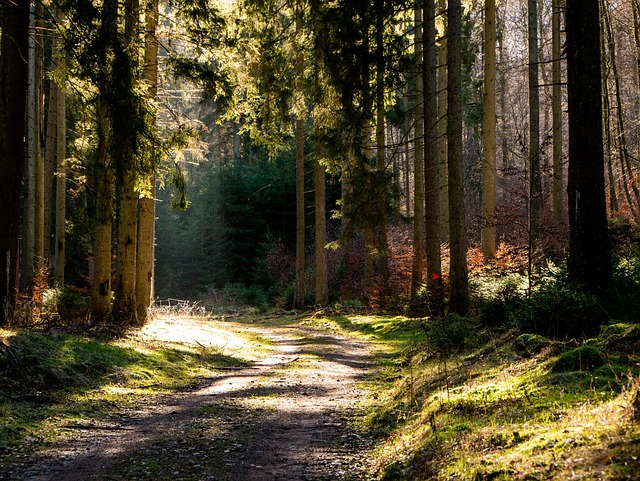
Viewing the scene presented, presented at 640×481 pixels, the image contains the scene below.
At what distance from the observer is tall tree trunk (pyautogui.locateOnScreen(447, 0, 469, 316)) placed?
42.5 ft

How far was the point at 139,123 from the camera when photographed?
9.62 metres

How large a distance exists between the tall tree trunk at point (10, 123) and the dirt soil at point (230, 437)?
4.01m

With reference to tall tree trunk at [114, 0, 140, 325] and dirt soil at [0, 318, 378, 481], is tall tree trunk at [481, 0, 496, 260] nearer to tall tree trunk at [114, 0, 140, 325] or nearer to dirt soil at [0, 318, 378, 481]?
dirt soil at [0, 318, 378, 481]

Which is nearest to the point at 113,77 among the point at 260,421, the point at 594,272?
the point at 260,421

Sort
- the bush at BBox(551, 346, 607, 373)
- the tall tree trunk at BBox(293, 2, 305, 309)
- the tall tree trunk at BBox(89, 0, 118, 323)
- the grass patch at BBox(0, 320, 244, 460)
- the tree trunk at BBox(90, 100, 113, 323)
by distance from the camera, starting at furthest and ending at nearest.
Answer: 1. the tall tree trunk at BBox(293, 2, 305, 309)
2. the tree trunk at BBox(90, 100, 113, 323)
3. the tall tree trunk at BBox(89, 0, 118, 323)
4. the grass patch at BBox(0, 320, 244, 460)
5. the bush at BBox(551, 346, 607, 373)

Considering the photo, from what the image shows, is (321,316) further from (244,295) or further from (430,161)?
(244,295)

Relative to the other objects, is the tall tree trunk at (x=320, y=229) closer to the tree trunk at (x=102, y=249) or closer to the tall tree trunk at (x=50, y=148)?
the tall tree trunk at (x=50, y=148)

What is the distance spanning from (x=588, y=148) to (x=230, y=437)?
20.8 ft

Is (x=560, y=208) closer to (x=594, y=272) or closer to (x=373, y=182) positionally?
(x=373, y=182)

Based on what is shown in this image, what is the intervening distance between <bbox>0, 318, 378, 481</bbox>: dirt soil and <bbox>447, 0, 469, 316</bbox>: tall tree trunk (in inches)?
150

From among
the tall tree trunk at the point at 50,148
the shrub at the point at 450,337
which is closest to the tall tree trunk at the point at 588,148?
the shrub at the point at 450,337

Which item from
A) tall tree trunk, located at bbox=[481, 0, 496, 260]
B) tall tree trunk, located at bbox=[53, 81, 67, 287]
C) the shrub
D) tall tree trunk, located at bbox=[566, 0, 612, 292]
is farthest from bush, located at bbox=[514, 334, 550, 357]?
tall tree trunk, located at bbox=[53, 81, 67, 287]

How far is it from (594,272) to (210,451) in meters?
5.97

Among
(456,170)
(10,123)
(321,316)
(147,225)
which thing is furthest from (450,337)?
(321,316)
